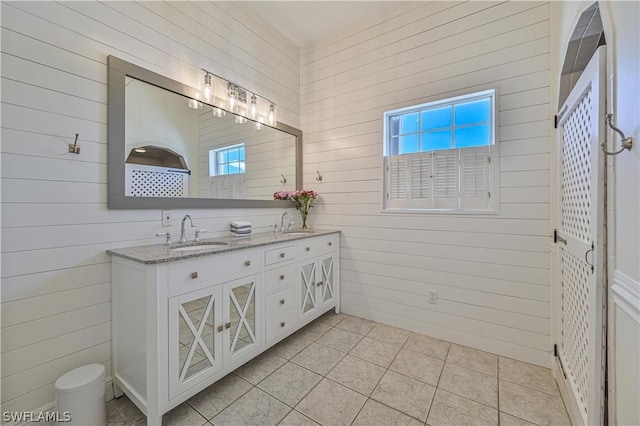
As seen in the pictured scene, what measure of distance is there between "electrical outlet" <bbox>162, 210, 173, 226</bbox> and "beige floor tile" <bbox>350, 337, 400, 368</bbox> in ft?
5.98

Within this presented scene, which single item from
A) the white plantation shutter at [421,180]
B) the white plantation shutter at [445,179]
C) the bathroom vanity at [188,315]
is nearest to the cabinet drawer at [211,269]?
the bathroom vanity at [188,315]

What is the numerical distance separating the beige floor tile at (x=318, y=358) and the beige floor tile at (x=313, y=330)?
168mm

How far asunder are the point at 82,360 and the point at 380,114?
308cm

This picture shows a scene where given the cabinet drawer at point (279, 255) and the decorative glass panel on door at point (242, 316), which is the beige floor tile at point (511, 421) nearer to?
the decorative glass panel on door at point (242, 316)

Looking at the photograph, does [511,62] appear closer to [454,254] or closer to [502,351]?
[454,254]

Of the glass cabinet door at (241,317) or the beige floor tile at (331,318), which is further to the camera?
the beige floor tile at (331,318)

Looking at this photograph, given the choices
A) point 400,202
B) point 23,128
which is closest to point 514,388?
point 400,202

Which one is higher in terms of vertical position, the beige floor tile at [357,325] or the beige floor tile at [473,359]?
the beige floor tile at [357,325]

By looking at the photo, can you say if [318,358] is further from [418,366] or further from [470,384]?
[470,384]

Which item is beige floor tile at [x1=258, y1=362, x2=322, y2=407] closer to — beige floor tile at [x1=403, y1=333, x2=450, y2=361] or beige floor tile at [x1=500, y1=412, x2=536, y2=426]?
beige floor tile at [x1=403, y1=333, x2=450, y2=361]

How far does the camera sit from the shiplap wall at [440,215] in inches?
81.7

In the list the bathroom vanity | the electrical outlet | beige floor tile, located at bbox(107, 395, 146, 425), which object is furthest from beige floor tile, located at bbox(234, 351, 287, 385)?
the electrical outlet

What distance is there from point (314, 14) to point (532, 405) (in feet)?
12.4

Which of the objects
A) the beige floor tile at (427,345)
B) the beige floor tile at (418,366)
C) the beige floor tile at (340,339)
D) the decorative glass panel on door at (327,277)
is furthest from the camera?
the decorative glass panel on door at (327,277)
